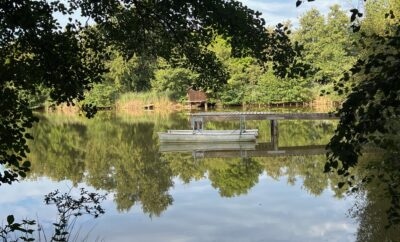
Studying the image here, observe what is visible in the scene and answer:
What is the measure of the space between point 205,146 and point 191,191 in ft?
26.0

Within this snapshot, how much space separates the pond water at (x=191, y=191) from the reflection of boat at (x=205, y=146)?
1.03ft

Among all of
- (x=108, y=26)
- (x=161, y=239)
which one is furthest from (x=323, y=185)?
(x=108, y=26)

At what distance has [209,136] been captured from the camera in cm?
2258

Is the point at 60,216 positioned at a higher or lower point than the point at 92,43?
lower

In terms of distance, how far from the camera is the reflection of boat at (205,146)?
70.4ft

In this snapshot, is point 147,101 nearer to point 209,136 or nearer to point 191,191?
point 209,136

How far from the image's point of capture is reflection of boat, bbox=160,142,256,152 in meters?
21.5

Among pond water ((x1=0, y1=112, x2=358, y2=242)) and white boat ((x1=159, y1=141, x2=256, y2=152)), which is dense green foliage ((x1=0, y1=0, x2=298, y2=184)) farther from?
white boat ((x1=159, y1=141, x2=256, y2=152))

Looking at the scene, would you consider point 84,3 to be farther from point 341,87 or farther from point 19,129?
point 341,87

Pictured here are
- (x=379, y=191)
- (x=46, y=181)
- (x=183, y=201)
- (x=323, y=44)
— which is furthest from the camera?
(x=323, y=44)

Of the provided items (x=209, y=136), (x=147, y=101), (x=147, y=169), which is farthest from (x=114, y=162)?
(x=147, y=101)

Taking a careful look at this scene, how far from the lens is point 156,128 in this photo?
30.5m

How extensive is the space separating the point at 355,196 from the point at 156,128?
2006 cm

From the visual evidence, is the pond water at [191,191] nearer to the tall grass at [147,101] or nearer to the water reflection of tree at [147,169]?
the water reflection of tree at [147,169]
